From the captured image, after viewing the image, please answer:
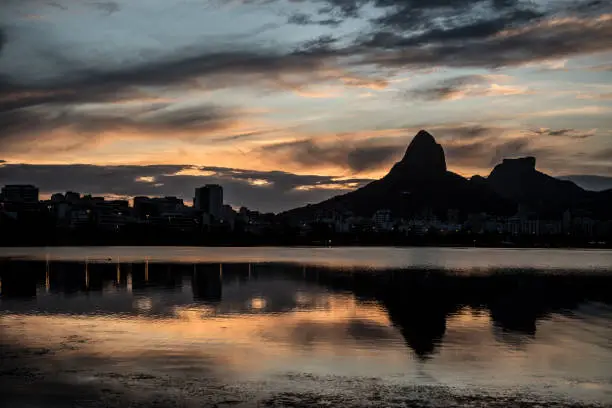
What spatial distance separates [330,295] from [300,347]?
25537 millimetres

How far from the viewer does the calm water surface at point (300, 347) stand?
72.4ft

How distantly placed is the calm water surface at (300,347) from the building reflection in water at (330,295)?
0.23m

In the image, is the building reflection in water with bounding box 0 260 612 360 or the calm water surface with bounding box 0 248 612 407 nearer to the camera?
the calm water surface with bounding box 0 248 612 407

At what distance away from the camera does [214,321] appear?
39594mm

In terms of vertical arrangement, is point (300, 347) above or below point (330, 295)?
above

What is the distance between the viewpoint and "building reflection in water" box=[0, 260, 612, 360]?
40.9m

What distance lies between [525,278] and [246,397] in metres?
66.5

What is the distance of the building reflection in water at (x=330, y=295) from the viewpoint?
40.9 metres

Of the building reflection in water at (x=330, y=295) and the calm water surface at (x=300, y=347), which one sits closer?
the calm water surface at (x=300, y=347)

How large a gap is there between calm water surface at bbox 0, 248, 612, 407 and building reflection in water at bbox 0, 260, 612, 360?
0.23 metres

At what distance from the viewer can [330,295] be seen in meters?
56.6

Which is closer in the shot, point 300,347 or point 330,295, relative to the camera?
point 300,347

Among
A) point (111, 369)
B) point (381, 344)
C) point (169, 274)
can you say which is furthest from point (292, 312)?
point (169, 274)

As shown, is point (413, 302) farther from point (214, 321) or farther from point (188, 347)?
point (188, 347)
